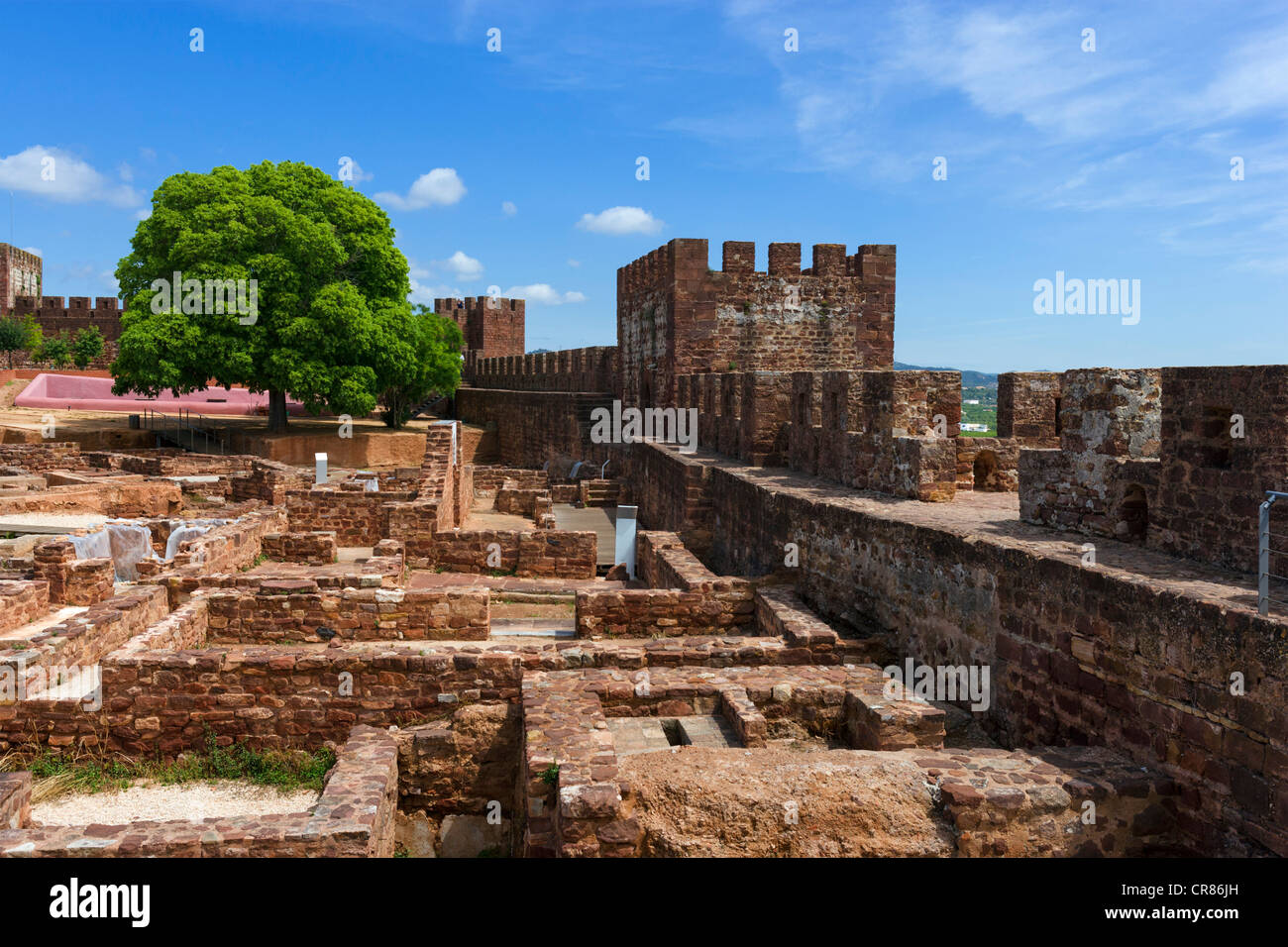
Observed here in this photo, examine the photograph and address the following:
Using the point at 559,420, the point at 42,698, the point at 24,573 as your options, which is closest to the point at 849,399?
the point at 42,698

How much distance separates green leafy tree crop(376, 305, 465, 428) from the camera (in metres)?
28.3

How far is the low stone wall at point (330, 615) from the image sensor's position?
9.01 metres

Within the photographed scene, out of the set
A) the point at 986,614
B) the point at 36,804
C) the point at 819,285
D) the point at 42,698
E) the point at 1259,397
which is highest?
the point at 819,285

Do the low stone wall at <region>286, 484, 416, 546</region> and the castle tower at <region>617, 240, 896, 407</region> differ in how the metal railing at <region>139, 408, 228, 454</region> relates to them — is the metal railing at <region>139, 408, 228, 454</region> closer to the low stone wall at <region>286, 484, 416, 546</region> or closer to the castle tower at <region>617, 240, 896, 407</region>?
the low stone wall at <region>286, 484, 416, 546</region>

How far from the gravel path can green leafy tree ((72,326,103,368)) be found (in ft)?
162

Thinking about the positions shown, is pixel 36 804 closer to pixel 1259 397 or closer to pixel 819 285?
pixel 1259 397

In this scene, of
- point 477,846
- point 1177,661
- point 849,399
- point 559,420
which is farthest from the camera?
point 559,420

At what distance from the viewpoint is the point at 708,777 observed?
4945 millimetres

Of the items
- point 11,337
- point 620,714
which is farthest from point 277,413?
point 11,337

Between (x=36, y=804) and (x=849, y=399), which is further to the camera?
(x=849, y=399)

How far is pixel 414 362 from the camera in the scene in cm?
2878

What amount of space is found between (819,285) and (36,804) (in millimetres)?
17909

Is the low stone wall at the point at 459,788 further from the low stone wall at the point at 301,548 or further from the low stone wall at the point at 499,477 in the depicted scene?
the low stone wall at the point at 499,477

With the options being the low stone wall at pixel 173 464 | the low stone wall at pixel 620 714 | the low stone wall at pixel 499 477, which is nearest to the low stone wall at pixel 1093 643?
the low stone wall at pixel 620 714
